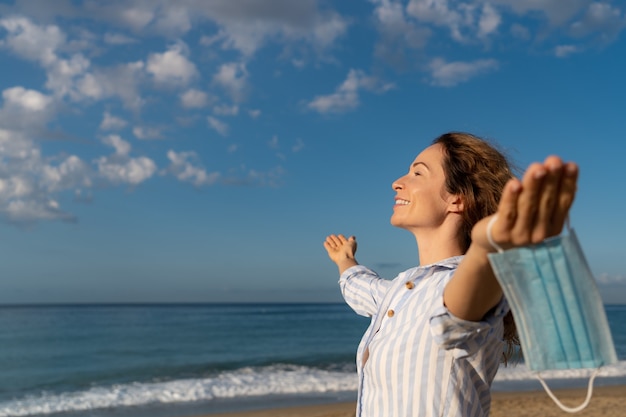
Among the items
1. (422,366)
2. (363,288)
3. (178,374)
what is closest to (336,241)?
(363,288)

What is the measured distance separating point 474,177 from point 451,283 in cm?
85

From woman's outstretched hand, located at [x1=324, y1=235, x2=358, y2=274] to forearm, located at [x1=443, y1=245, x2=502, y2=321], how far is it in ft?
5.30

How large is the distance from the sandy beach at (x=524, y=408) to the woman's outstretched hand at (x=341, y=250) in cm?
652

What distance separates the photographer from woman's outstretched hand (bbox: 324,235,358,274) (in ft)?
10.9

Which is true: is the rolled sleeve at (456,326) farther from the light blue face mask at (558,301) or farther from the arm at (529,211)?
the light blue face mask at (558,301)

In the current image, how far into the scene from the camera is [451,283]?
5.47 ft

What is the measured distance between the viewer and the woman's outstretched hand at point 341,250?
10.9 ft

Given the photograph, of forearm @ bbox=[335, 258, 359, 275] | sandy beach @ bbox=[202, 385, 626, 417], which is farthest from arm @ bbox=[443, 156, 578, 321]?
sandy beach @ bbox=[202, 385, 626, 417]

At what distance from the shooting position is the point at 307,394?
1189cm

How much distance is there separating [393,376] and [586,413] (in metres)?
8.61

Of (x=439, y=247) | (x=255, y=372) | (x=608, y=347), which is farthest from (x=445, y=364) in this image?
(x=255, y=372)

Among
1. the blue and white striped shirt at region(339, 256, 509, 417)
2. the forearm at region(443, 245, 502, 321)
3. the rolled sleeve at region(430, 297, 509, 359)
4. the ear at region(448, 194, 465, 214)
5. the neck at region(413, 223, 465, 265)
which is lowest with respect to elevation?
the blue and white striped shirt at region(339, 256, 509, 417)

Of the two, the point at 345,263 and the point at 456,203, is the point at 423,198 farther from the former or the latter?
the point at 345,263

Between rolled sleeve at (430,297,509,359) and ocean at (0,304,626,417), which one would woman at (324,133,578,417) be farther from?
ocean at (0,304,626,417)
